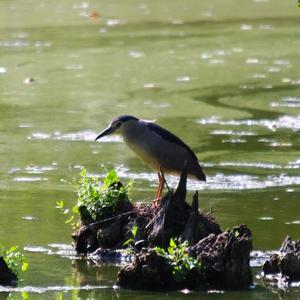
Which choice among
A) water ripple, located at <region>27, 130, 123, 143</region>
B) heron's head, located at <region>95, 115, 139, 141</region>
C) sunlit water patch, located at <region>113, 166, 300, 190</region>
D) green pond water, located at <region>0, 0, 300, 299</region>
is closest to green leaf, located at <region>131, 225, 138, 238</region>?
green pond water, located at <region>0, 0, 300, 299</region>

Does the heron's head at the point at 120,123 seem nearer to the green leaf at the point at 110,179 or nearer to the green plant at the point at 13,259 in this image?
the green leaf at the point at 110,179

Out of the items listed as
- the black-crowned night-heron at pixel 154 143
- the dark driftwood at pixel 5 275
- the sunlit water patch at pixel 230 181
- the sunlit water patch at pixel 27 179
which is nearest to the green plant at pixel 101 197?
the black-crowned night-heron at pixel 154 143

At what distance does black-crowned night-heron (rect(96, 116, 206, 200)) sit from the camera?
8156mm

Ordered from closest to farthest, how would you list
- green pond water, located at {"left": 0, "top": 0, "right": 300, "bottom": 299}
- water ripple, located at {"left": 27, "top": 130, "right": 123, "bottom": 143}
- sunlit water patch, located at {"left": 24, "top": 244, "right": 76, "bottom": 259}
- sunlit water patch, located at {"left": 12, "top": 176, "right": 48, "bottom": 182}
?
1. sunlit water patch, located at {"left": 24, "top": 244, "right": 76, "bottom": 259}
2. green pond water, located at {"left": 0, "top": 0, "right": 300, "bottom": 299}
3. sunlit water patch, located at {"left": 12, "top": 176, "right": 48, "bottom": 182}
4. water ripple, located at {"left": 27, "top": 130, "right": 123, "bottom": 143}

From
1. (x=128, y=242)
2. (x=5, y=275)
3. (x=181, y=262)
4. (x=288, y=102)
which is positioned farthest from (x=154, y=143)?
(x=288, y=102)

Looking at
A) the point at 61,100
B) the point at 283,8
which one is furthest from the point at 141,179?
the point at 283,8

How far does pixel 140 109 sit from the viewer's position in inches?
513

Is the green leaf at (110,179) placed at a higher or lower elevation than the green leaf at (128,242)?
higher

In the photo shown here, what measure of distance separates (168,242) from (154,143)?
1170mm

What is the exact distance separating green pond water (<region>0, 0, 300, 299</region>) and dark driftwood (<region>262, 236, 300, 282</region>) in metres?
0.16

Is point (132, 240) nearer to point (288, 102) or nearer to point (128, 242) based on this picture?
point (128, 242)

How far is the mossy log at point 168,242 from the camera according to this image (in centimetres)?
664

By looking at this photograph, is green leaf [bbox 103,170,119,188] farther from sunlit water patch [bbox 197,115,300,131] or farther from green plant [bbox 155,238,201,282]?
sunlit water patch [bbox 197,115,300,131]

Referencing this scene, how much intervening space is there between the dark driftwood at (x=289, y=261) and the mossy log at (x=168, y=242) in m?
0.23
